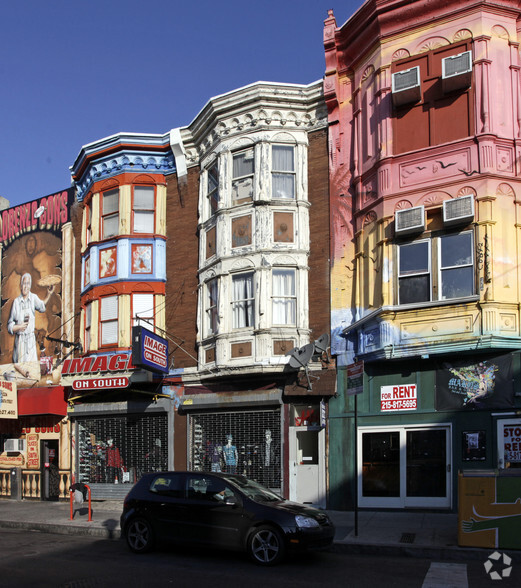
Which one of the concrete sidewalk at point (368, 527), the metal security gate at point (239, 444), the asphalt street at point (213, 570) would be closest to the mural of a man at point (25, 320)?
the concrete sidewalk at point (368, 527)

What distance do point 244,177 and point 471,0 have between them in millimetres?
7240

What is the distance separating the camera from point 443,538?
493 inches

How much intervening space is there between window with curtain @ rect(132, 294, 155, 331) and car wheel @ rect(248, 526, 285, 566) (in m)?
11.1

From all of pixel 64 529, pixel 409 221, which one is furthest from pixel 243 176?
pixel 64 529

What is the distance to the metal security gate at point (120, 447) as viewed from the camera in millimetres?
20266

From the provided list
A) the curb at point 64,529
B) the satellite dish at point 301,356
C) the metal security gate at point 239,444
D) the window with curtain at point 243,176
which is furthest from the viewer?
the window with curtain at point 243,176

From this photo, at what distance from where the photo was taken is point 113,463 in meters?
20.9

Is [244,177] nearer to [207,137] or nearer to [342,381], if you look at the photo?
[207,137]

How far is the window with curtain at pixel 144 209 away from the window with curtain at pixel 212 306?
3.26 meters

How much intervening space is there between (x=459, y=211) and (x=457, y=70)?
3.28m

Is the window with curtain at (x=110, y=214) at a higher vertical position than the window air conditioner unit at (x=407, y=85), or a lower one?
lower

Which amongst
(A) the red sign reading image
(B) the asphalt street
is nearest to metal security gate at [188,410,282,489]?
(A) the red sign reading image

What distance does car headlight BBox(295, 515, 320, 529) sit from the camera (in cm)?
1080

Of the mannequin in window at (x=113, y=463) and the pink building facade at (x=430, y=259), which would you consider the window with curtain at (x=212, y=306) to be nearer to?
the pink building facade at (x=430, y=259)
